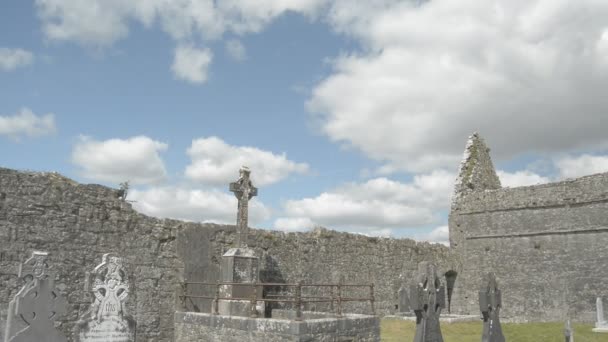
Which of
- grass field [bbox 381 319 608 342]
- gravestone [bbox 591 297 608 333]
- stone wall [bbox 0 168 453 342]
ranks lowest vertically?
grass field [bbox 381 319 608 342]

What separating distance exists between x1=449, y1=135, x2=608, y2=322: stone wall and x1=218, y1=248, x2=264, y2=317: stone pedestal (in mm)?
13839

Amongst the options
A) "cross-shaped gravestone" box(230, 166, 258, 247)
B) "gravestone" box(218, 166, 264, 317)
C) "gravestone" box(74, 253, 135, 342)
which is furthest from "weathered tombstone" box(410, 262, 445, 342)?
"cross-shaped gravestone" box(230, 166, 258, 247)

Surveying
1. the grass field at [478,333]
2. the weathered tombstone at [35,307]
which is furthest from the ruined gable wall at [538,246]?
the weathered tombstone at [35,307]

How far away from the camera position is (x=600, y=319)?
18438 mm

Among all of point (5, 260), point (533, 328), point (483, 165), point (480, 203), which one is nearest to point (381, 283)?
point (533, 328)

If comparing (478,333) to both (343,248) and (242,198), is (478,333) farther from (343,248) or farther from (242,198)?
(242,198)

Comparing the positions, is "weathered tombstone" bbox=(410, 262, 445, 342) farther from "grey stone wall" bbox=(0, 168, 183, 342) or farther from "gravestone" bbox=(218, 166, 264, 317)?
"grey stone wall" bbox=(0, 168, 183, 342)

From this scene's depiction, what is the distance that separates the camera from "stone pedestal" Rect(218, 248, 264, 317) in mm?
12461

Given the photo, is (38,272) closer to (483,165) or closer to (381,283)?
(381,283)

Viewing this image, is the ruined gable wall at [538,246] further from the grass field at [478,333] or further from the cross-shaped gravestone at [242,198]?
the cross-shaped gravestone at [242,198]

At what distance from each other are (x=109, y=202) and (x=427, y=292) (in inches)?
282

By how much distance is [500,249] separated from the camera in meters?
23.4

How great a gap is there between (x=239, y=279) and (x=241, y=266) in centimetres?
32

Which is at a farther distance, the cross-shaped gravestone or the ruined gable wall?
the ruined gable wall
